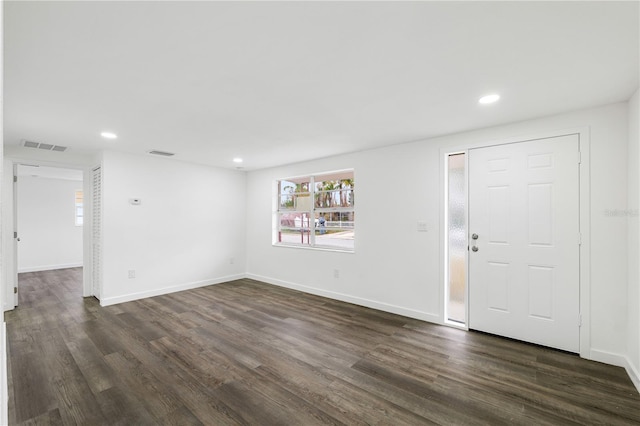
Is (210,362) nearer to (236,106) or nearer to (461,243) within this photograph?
(236,106)

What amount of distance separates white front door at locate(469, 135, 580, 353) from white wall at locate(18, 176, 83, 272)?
8.87 m

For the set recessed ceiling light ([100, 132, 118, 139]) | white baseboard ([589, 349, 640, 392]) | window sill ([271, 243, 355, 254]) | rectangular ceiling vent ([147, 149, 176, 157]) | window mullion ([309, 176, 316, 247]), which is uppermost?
recessed ceiling light ([100, 132, 118, 139])

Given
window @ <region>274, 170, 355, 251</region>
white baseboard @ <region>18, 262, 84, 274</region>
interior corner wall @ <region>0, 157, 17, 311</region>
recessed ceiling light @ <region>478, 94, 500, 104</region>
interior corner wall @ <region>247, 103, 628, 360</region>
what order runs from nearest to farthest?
recessed ceiling light @ <region>478, 94, 500, 104</region> < interior corner wall @ <region>247, 103, 628, 360</region> < interior corner wall @ <region>0, 157, 17, 311</region> < window @ <region>274, 170, 355, 251</region> < white baseboard @ <region>18, 262, 84, 274</region>

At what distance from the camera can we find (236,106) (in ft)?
9.09

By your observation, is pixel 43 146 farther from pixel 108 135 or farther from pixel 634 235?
pixel 634 235

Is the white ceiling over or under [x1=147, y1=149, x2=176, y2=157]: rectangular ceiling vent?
over

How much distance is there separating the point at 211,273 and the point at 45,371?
10.3 feet

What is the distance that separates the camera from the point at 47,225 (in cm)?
724

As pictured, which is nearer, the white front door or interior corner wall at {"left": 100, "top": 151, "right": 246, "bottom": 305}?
the white front door

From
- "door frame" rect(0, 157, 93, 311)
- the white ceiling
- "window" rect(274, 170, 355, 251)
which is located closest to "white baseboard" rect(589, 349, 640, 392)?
the white ceiling

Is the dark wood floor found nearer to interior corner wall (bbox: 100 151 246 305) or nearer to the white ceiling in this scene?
interior corner wall (bbox: 100 151 246 305)

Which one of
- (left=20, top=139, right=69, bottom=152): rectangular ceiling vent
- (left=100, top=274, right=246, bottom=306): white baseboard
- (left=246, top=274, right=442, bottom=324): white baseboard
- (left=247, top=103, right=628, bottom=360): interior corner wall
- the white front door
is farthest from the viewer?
(left=100, top=274, right=246, bottom=306): white baseboard

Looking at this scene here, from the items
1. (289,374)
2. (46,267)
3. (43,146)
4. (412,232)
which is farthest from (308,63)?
(46,267)

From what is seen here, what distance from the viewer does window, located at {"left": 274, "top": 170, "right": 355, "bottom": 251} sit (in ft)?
16.0
